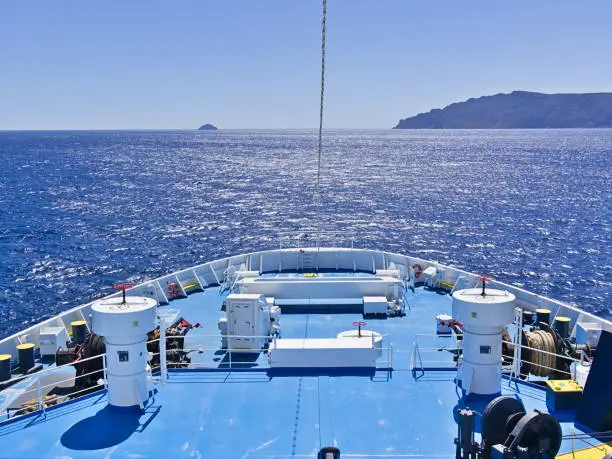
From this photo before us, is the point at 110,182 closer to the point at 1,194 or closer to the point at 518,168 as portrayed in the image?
the point at 1,194

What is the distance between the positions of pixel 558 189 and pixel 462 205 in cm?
2946

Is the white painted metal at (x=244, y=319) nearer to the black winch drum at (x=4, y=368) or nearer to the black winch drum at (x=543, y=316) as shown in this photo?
the black winch drum at (x=4, y=368)

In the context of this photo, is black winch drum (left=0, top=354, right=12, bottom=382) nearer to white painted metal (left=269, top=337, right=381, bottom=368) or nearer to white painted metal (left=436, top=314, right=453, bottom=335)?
white painted metal (left=269, top=337, right=381, bottom=368)

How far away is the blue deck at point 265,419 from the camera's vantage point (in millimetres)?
11055

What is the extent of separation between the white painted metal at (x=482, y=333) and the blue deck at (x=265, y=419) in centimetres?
54

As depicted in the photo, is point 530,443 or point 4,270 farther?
point 4,270

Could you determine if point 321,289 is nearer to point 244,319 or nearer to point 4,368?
point 244,319

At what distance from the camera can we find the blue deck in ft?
36.3

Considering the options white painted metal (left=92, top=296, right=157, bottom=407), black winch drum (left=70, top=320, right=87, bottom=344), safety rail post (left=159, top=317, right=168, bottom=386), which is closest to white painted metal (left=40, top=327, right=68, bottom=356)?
black winch drum (left=70, top=320, right=87, bottom=344)

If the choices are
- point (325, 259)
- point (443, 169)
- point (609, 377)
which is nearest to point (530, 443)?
point (609, 377)

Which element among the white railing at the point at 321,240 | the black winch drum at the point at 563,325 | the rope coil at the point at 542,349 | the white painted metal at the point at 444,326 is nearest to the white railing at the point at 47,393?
the white painted metal at the point at 444,326

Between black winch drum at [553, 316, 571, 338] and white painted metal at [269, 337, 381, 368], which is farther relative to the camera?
black winch drum at [553, 316, 571, 338]

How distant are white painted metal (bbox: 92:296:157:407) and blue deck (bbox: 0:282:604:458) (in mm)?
451

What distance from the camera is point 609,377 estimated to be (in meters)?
11.0
